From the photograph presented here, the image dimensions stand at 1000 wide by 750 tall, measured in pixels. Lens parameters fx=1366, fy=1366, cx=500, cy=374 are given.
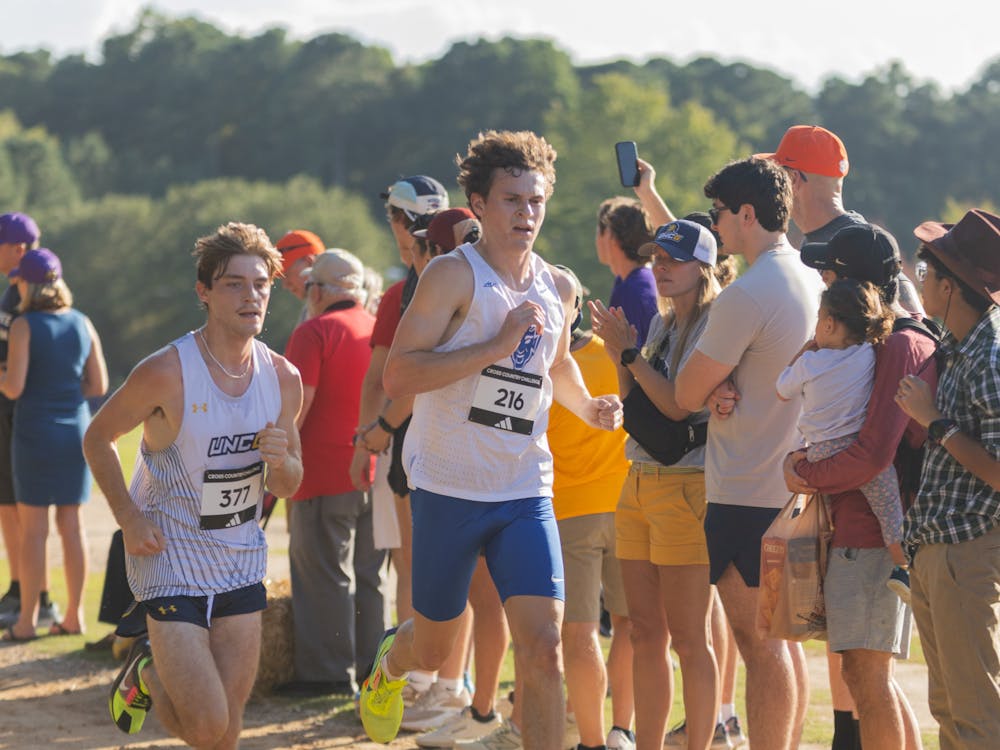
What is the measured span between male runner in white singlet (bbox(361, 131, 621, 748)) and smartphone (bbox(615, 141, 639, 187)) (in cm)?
135

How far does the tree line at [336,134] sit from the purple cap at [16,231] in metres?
51.5

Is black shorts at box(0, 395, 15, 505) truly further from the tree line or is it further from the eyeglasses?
the tree line

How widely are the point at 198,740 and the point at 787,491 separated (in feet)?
7.45

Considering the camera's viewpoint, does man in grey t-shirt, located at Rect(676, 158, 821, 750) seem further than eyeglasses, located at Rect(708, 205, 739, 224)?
No

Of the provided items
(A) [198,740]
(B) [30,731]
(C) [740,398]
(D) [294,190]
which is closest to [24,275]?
(B) [30,731]

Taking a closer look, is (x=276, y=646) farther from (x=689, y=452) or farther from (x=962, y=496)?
(x=962, y=496)

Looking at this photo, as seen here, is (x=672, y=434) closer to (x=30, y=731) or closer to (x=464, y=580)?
(x=464, y=580)

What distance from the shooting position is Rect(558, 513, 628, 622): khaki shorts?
579 cm

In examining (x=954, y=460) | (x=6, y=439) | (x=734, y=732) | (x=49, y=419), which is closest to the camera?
(x=954, y=460)

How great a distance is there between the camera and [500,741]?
19.9 ft

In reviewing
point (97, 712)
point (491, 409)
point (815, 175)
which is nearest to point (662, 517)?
point (491, 409)

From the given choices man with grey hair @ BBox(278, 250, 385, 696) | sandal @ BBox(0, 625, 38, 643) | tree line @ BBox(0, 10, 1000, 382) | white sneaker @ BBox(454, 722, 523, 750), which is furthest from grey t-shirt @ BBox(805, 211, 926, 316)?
tree line @ BBox(0, 10, 1000, 382)

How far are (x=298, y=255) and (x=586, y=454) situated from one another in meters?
3.24

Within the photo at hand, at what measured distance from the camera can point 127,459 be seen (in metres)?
25.1
